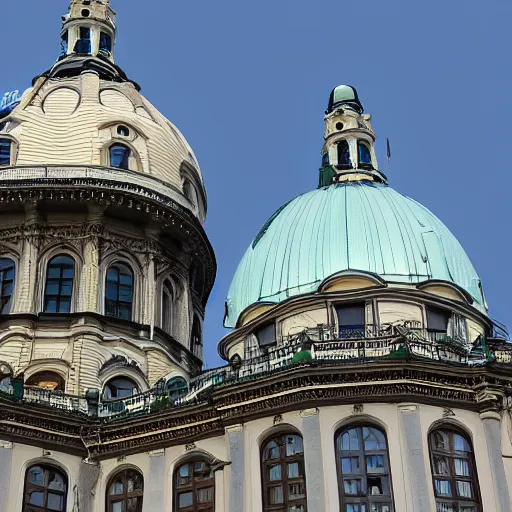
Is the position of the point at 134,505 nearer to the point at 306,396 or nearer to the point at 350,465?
the point at 306,396

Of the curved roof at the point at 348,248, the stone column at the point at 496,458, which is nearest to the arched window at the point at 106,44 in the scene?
the curved roof at the point at 348,248

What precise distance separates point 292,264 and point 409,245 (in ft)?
14.1

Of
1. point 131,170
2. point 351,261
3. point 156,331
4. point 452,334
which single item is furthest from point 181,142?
point 452,334

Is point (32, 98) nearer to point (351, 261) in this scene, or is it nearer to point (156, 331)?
point (156, 331)

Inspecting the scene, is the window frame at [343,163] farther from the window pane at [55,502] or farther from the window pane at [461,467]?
the window pane at [55,502]

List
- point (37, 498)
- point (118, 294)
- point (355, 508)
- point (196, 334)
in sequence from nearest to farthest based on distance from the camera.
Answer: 1. point (355, 508)
2. point (37, 498)
3. point (118, 294)
4. point (196, 334)

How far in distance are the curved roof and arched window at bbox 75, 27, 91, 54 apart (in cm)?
1742

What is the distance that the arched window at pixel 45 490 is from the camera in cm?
3475

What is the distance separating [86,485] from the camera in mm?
35875

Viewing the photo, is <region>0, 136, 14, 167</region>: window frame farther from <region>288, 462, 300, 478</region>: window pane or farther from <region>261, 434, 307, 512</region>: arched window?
<region>288, 462, 300, 478</region>: window pane

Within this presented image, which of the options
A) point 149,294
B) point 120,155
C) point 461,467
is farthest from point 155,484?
point 120,155

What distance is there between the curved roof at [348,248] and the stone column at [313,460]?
7256 mm

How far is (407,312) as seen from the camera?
38.0 metres

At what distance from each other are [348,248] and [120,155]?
12398 millimetres
